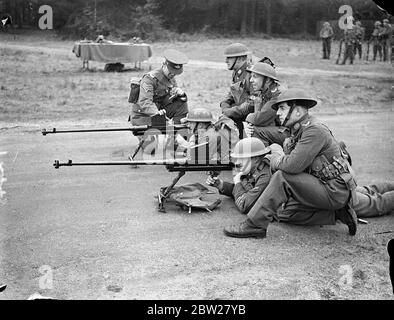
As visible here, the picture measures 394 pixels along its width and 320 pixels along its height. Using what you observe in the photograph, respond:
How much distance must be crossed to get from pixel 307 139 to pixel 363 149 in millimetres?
4501

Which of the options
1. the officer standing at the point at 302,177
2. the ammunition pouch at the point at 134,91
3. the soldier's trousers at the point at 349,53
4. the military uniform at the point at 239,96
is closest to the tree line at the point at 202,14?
the military uniform at the point at 239,96

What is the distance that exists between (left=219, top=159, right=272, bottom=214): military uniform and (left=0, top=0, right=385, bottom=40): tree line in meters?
2.37

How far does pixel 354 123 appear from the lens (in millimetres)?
11477

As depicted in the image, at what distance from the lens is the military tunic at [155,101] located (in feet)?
25.8

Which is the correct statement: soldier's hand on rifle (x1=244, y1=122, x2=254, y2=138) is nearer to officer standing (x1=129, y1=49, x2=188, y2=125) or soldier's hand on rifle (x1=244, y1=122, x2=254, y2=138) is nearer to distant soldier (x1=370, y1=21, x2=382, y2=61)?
officer standing (x1=129, y1=49, x2=188, y2=125)

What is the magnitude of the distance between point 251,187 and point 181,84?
1126 centimetres

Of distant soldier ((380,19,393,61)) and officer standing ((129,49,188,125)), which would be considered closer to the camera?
officer standing ((129,49,188,125))

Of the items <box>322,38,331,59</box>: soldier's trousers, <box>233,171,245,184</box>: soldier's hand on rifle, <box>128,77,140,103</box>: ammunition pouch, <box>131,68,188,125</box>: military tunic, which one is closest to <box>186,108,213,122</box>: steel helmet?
<box>233,171,245,184</box>: soldier's hand on rifle

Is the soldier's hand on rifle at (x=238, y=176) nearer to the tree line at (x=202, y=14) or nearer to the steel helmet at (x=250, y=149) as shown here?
the steel helmet at (x=250, y=149)

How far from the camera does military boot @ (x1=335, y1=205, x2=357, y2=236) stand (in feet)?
16.5

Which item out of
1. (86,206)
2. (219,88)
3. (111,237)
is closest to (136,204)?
(86,206)

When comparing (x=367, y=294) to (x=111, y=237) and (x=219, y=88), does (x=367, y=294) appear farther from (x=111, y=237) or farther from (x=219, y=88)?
(x=219, y=88)

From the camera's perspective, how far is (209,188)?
22.2ft

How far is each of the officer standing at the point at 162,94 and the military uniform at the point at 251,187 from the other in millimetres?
2196
